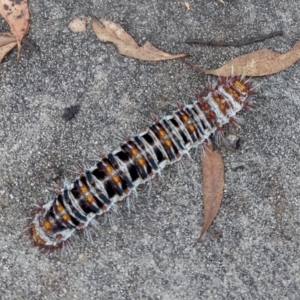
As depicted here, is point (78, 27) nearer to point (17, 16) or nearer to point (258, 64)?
point (17, 16)

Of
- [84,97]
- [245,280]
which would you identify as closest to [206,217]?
[245,280]

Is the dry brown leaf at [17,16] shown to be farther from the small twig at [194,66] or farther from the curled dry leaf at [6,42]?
the small twig at [194,66]

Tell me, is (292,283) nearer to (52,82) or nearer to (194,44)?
(194,44)

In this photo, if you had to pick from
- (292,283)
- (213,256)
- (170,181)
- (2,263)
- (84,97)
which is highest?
(84,97)

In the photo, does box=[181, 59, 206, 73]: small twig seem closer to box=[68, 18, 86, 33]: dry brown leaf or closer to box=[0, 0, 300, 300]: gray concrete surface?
box=[0, 0, 300, 300]: gray concrete surface

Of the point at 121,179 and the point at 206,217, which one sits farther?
the point at 206,217

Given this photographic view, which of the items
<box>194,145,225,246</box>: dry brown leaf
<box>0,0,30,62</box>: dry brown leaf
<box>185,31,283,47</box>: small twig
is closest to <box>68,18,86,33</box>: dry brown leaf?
<box>0,0,30,62</box>: dry brown leaf

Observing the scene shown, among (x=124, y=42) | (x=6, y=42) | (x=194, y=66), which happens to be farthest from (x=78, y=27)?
(x=194, y=66)
